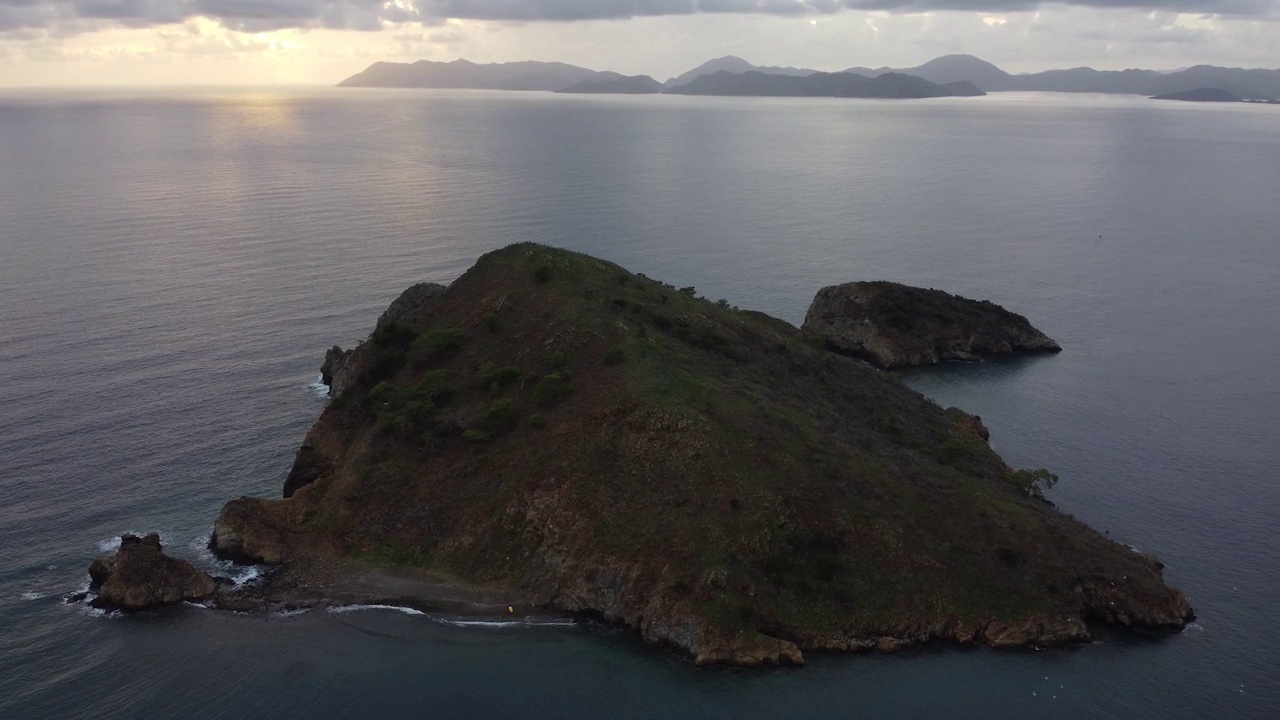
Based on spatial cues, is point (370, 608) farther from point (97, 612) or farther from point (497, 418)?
point (497, 418)

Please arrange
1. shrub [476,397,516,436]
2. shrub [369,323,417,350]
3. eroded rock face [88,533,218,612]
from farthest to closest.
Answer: shrub [369,323,417,350] < shrub [476,397,516,436] < eroded rock face [88,533,218,612]

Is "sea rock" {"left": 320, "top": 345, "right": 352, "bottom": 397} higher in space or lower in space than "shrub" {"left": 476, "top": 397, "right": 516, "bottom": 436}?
lower

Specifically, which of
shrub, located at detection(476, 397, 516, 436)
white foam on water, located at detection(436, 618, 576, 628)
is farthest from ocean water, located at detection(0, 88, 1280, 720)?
shrub, located at detection(476, 397, 516, 436)

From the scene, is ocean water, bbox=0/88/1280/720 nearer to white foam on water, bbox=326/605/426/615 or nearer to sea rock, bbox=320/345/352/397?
white foam on water, bbox=326/605/426/615

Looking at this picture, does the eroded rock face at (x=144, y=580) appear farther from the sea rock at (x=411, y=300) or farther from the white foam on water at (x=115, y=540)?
the sea rock at (x=411, y=300)

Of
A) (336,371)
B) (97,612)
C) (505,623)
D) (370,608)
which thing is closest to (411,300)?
(336,371)

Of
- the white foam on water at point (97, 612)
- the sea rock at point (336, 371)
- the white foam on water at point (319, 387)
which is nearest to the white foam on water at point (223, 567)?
the white foam on water at point (97, 612)
